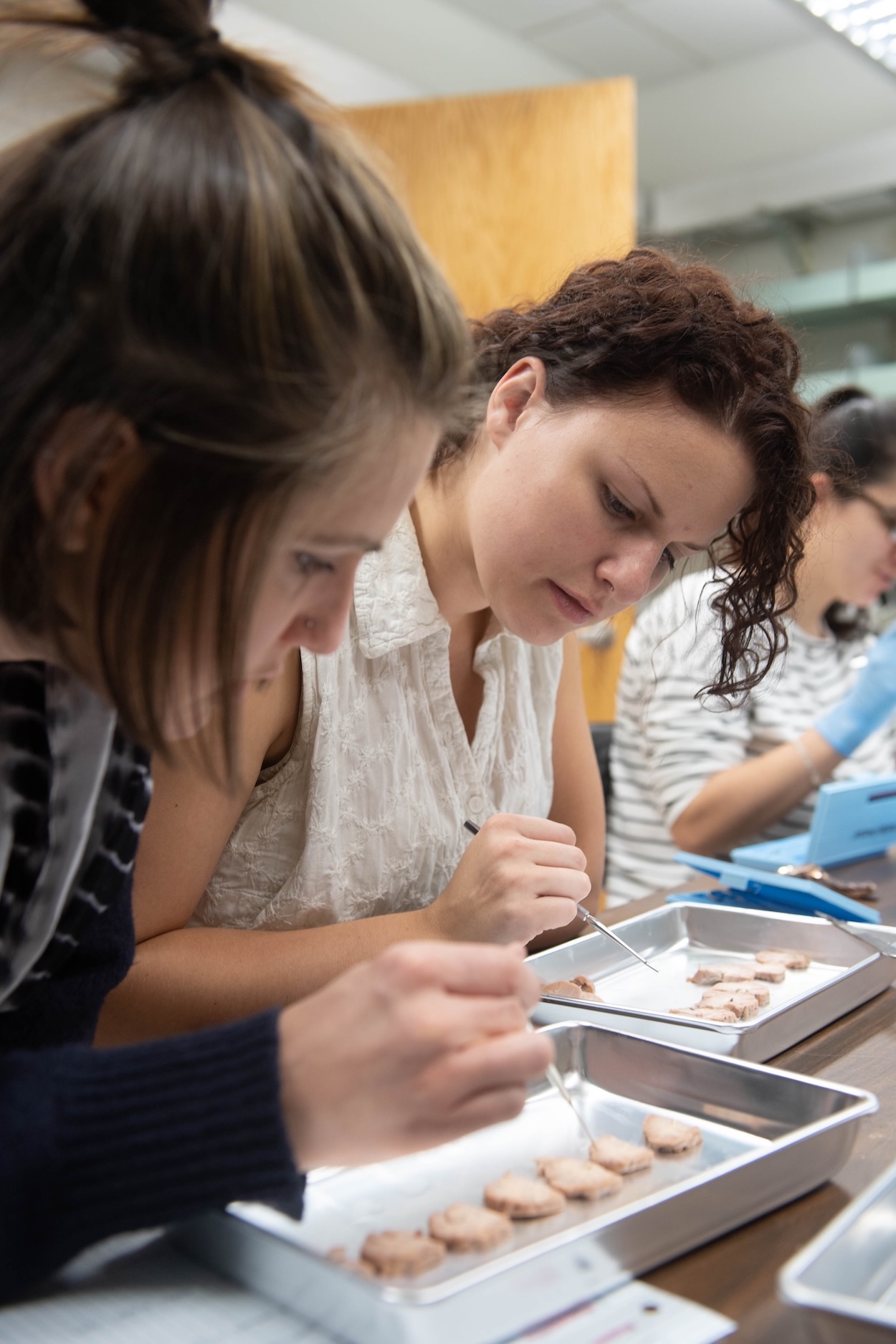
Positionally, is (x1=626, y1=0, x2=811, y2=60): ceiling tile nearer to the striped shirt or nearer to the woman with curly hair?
the striped shirt

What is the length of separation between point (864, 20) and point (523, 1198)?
12.3ft

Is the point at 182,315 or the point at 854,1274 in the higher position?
the point at 182,315

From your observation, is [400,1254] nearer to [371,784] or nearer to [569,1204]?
[569,1204]

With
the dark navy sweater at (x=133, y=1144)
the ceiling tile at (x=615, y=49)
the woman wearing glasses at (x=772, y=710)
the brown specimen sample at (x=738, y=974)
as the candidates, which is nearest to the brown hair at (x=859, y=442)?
the woman wearing glasses at (x=772, y=710)

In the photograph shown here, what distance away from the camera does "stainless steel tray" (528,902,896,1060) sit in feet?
2.88

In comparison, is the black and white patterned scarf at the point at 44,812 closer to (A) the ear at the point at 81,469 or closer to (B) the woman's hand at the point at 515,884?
(A) the ear at the point at 81,469

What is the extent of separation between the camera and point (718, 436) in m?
1.07

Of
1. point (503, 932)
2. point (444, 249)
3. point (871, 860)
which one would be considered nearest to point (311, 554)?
point (503, 932)

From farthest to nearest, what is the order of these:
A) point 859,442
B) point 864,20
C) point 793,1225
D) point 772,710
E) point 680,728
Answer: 1. point 864,20
2. point 859,442
3. point 772,710
4. point 680,728
5. point 793,1225

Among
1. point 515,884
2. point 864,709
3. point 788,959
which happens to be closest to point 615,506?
point 515,884

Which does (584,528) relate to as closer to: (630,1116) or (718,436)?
(718,436)

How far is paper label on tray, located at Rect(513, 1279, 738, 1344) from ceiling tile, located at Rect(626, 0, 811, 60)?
3.83m

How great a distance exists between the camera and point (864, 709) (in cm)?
191

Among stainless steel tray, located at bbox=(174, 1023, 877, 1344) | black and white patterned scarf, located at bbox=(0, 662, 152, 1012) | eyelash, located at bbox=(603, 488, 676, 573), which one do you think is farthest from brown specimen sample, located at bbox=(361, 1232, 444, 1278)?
eyelash, located at bbox=(603, 488, 676, 573)
